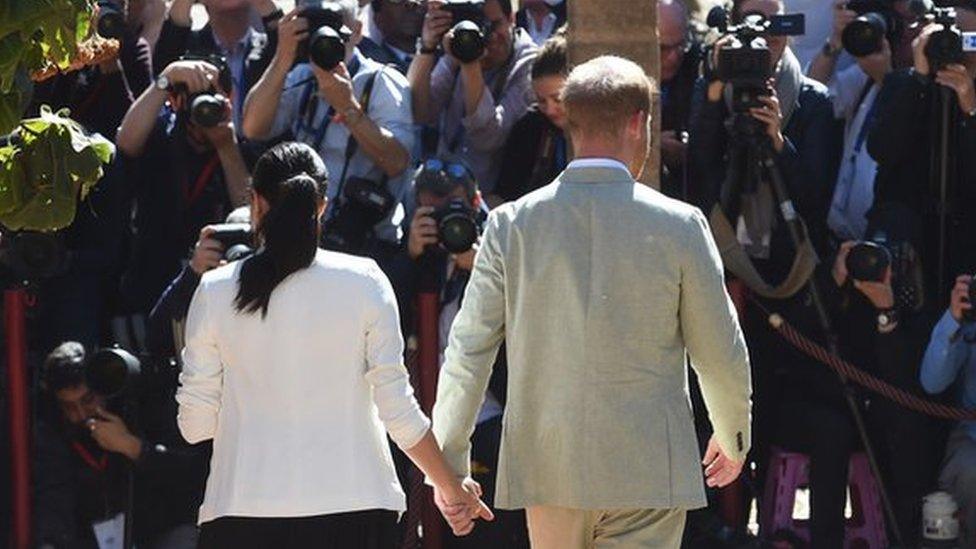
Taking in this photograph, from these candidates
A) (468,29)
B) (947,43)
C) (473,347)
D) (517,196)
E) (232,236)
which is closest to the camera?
(473,347)

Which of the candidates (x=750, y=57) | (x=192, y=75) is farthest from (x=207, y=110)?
(x=750, y=57)

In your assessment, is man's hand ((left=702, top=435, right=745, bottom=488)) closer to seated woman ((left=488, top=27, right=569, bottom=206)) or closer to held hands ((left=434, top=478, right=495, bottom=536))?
held hands ((left=434, top=478, right=495, bottom=536))

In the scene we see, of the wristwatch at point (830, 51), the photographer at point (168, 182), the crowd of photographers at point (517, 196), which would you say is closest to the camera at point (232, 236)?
the crowd of photographers at point (517, 196)

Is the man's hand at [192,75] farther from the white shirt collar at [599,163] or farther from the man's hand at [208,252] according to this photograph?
the white shirt collar at [599,163]

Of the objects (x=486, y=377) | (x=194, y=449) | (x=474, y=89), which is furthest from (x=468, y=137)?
(x=486, y=377)

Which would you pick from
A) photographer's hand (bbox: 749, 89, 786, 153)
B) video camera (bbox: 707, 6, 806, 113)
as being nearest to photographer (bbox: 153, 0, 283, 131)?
video camera (bbox: 707, 6, 806, 113)

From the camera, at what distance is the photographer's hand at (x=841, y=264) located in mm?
8500

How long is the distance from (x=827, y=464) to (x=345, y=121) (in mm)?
2313

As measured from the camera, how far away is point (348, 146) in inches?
355

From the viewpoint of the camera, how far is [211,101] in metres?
8.71

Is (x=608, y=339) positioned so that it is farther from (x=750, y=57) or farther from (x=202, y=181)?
(x=202, y=181)

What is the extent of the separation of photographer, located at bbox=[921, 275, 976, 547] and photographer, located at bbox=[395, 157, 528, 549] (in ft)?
5.36

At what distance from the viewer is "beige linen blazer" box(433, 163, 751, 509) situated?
5.87 meters

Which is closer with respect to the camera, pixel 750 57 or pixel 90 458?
pixel 750 57
